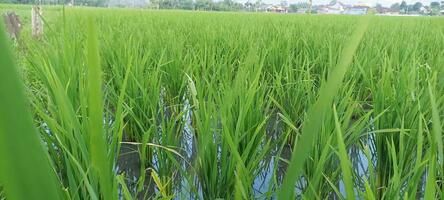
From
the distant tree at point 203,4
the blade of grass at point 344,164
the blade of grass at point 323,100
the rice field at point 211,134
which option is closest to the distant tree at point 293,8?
the distant tree at point 203,4

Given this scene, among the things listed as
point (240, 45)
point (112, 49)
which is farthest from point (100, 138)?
point (240, 45)

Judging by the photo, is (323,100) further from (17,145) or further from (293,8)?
(293,8)

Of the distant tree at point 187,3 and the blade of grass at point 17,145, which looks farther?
the distant tree at point 187,3

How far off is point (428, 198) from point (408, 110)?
0.79 meters

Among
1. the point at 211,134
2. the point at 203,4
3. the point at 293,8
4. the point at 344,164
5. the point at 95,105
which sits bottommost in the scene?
the point at 211,134

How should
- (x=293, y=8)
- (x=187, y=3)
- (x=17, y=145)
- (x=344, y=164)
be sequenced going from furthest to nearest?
1. (x=293, y=8)
2. (x=187, y=3)
3. (x=344, y=164)
4. (x=17, y=145)

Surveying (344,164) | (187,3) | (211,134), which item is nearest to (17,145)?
(344,164)

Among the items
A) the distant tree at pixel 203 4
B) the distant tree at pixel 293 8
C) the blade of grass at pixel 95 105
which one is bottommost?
the blade of grass at pixel 95 105

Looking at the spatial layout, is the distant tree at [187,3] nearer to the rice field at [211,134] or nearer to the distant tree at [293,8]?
the distant tree at [293,8]

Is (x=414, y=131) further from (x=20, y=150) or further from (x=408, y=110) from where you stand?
(x=20, y=150)

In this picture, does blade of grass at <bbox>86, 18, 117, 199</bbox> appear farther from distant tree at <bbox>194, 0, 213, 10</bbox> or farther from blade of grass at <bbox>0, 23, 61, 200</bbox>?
distant tree at <bbox>194, 0, 213, 10</bbox>

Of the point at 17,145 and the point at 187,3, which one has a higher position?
the point at 187,3

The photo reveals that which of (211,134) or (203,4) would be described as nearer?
(211,134)

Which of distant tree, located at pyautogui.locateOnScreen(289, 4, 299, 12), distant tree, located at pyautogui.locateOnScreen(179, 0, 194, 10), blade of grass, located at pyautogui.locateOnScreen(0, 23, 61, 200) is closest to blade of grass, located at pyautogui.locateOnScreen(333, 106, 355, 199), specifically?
blade of grass, located at pyautogui.locateOnScreen(0, 23, 61, 200)
